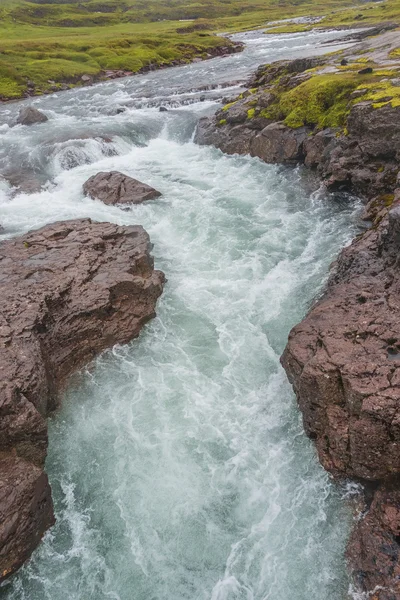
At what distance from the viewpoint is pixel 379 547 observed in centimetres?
977

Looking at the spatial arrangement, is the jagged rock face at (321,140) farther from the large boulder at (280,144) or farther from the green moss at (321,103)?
the green moss at (321,103)

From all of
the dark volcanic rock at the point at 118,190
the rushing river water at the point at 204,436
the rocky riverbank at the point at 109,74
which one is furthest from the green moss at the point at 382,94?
the rocky riverbank at the point at 109,74

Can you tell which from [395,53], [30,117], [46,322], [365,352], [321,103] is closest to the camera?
[365,352]

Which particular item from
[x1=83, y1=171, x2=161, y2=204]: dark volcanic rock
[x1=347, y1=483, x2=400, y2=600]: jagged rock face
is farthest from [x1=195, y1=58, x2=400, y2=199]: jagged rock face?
[x1=347, y1=483, x2=400, y2=600]: jagged rock face

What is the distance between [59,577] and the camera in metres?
10.5

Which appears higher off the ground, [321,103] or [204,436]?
[321,103]

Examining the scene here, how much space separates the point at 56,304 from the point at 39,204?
48.8 feet

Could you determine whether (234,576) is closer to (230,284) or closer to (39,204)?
(230,284)

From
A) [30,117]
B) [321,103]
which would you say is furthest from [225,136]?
[30,117]

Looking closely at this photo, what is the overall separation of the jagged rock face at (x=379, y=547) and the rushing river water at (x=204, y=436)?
1.24 ft

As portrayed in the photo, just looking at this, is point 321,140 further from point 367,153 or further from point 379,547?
point 379,547

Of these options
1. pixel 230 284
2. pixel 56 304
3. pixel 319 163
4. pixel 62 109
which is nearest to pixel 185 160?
pixel 319 163

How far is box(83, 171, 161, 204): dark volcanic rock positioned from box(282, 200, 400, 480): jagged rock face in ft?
53.3

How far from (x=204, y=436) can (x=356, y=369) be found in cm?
499
